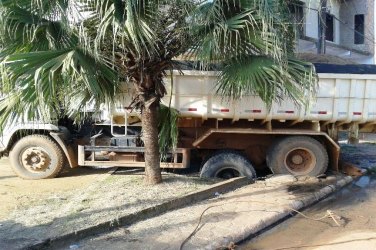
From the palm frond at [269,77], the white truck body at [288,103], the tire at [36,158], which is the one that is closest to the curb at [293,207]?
the white truck body at [288,103]

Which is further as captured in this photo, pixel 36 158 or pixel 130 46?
pixel 36 158

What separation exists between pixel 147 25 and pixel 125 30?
1.01ft

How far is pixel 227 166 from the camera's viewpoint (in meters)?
9.53

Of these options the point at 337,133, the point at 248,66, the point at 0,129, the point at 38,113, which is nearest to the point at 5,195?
the point at 0,129

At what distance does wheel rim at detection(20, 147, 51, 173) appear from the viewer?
9680mm

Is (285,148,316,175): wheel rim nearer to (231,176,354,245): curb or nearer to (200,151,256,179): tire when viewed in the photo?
(231,176,354,245): curb

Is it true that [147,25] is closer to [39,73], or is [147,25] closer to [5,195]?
[39,73]

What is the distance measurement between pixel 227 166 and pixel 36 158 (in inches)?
155

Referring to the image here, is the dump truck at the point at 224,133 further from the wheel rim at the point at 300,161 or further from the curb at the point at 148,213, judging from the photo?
the curb at the point at 148,213

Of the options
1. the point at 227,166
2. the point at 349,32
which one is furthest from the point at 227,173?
the point at 349,32

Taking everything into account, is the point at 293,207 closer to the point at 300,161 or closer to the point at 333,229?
the point at 333,229

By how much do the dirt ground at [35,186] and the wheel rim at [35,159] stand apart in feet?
0.98

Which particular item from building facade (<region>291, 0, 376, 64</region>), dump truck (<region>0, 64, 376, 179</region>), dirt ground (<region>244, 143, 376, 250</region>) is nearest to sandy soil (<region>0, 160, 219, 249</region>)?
dump truck (<region>0, 64, 376, 179</region>)

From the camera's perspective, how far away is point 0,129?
24.0ft
